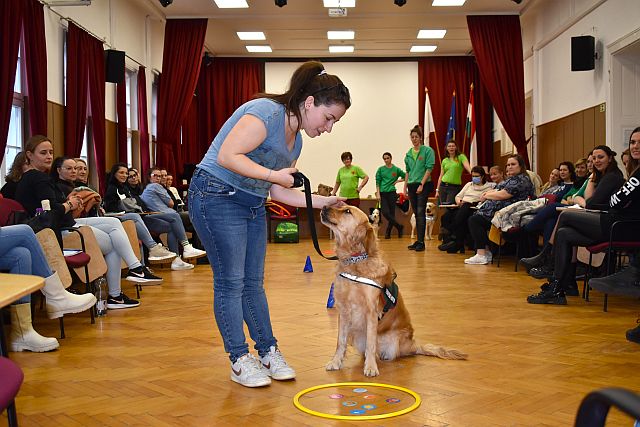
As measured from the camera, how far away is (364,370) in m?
3.51

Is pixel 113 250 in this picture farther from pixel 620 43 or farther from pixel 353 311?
pixel 620 43

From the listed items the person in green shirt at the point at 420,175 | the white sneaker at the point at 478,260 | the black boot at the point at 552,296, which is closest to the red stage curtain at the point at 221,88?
the person in green shirt at the point at 420,175

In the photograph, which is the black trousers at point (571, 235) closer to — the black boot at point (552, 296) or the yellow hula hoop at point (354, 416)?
the black boot at point (552, 296)

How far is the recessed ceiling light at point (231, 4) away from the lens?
501 inches

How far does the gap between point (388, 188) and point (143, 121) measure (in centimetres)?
499

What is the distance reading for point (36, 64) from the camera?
862 centimetres

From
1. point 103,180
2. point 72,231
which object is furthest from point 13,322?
point 103,180

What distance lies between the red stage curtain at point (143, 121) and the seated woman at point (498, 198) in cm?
709

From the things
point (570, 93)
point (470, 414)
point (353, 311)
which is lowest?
point (470, 414)

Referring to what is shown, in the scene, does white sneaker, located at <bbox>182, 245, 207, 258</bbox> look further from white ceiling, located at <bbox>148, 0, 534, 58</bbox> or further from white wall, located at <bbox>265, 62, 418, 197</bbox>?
white wall, located at <bbox>265, 62, 418, 197</bbox>

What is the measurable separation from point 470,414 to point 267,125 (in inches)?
59.3

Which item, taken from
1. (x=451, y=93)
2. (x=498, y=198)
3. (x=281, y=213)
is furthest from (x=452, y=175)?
(x=451, y=93)

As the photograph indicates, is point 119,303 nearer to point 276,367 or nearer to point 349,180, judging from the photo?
point 276,367

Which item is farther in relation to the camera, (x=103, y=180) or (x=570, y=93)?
(x=570, y=93)
